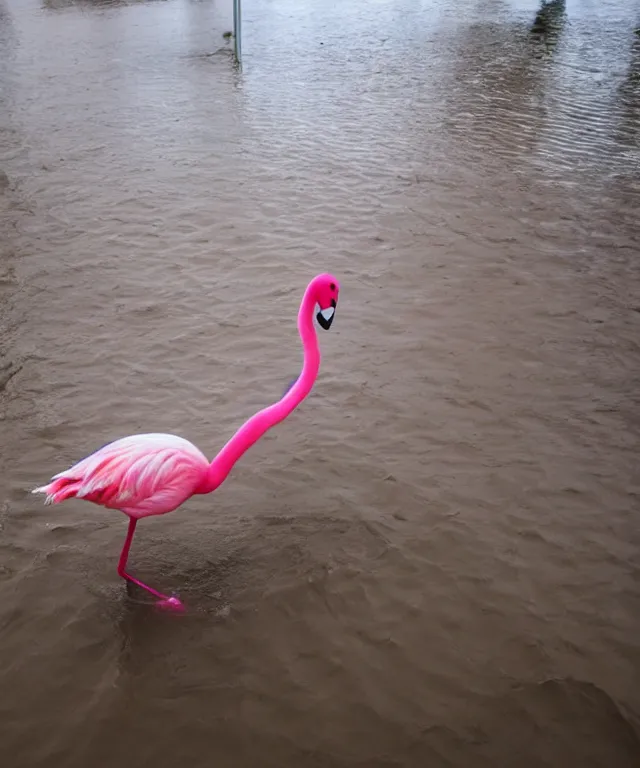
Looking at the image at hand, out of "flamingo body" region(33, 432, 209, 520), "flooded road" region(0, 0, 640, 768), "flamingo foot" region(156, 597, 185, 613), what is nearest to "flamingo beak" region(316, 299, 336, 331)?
"flamingo body" region(33, 432, 209, 520)

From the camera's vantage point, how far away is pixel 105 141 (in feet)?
30.4

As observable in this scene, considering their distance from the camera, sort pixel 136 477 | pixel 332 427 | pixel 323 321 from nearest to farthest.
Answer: pixel 136 477
pixel 323 321
pixel 332 427

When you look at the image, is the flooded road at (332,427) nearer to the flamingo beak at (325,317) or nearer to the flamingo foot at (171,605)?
the flamingo foot at (171,605)

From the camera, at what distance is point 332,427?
4.81 meters

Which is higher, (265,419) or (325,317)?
(325,317)

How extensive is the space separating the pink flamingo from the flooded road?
1.63ft

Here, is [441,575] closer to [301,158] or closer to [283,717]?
[283,717]

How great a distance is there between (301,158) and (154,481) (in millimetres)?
6488

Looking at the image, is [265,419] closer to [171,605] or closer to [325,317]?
[325,317]

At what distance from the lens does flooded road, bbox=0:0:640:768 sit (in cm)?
313

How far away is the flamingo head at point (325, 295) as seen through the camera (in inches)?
137

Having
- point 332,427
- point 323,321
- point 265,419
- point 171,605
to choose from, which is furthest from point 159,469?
point 332,427

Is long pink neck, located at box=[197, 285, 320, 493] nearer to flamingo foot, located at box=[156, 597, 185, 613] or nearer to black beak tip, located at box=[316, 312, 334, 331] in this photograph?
black beak tip, located at box=[316, 312, 334, 331]

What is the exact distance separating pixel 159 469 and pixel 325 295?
3.51 ft
